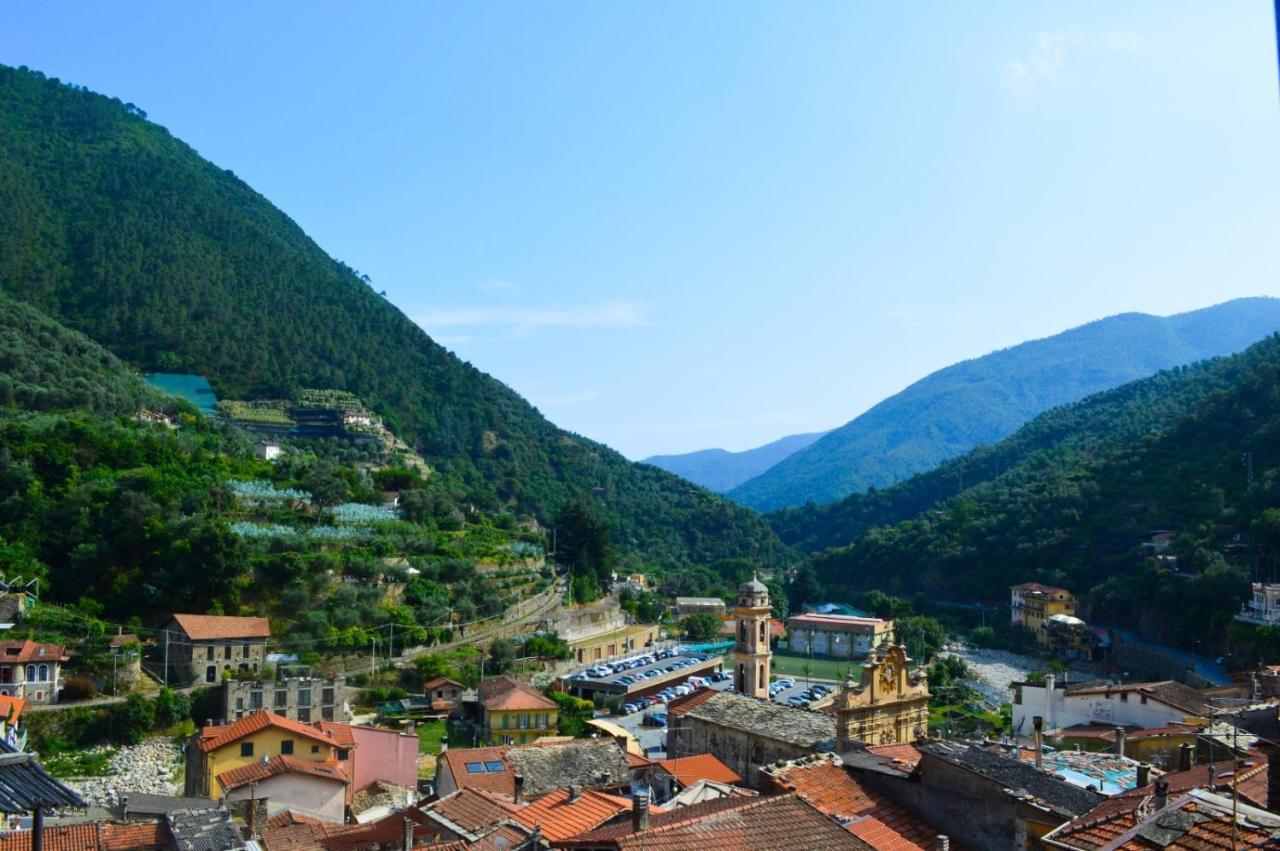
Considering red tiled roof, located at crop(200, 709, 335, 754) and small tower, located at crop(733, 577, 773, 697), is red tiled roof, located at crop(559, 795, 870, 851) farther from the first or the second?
small tower, located at crop(733, 577, 773, 697)

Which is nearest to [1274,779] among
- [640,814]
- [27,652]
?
[640,814]

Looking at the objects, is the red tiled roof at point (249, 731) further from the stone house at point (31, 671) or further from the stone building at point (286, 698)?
the stone house at point (31, 671)

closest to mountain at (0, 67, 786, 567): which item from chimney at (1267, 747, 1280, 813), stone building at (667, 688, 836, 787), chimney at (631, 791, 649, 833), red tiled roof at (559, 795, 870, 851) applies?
stone building at (667, 688, 836, 787)

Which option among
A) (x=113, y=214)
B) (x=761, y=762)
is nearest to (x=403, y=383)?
(x=113, y=214)

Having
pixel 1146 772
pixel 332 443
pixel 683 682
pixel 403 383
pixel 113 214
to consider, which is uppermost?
pixel 113 214

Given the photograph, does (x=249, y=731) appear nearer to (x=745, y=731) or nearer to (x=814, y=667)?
(x=745, y=731)

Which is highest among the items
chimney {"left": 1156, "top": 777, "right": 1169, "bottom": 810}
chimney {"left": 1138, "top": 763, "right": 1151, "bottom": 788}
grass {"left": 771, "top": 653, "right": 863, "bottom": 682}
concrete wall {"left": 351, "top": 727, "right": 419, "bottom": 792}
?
chimney {"left": 1156, "top": 777, "right": 1169, "bottom": 810}

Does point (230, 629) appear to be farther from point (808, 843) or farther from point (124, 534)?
point (808, 843)
